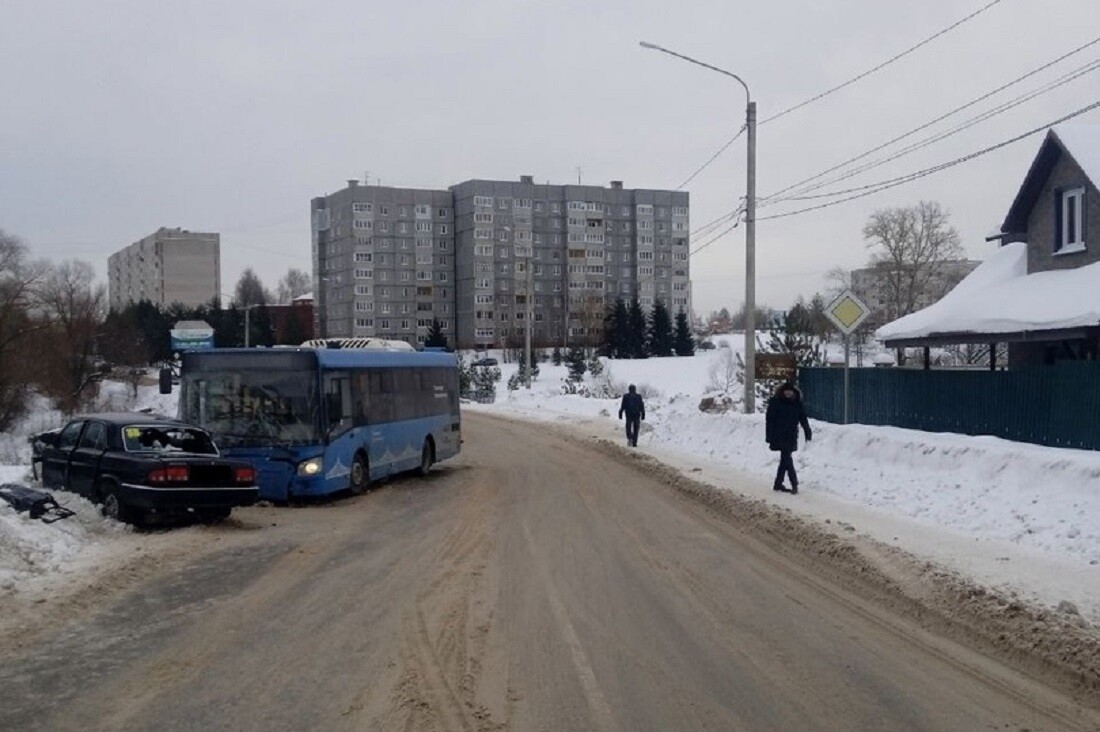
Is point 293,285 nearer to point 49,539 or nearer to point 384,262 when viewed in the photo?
point 384,262

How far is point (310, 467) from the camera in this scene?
17.8 m

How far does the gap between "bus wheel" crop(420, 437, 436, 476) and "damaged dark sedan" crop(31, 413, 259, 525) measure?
801cm

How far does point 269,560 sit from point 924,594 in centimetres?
722

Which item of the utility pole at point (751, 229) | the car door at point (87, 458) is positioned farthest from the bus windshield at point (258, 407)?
the utility pole at point (751, 229)

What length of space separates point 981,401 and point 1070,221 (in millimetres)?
8236

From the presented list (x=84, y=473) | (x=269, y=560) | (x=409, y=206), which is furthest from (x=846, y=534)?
(x=409, y=206)

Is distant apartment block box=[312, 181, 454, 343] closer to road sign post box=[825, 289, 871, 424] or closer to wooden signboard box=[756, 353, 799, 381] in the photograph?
wooden signboard box=[756, 353, 799, 381]

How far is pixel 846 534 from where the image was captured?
13805 mm

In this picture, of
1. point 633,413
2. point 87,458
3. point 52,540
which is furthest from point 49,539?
point 633,413

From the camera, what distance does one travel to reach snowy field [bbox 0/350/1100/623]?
11164 millimetres

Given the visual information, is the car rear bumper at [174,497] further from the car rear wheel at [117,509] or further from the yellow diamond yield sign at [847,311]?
the yellow diamond yield sign at [847,311]

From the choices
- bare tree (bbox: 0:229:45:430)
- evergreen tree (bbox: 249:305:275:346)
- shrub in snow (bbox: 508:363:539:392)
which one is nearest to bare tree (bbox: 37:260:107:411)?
bare tree (bbox: 0:229:45:430)

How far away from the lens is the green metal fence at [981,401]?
17.9m

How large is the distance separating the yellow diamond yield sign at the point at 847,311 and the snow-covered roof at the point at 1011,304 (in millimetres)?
4843
